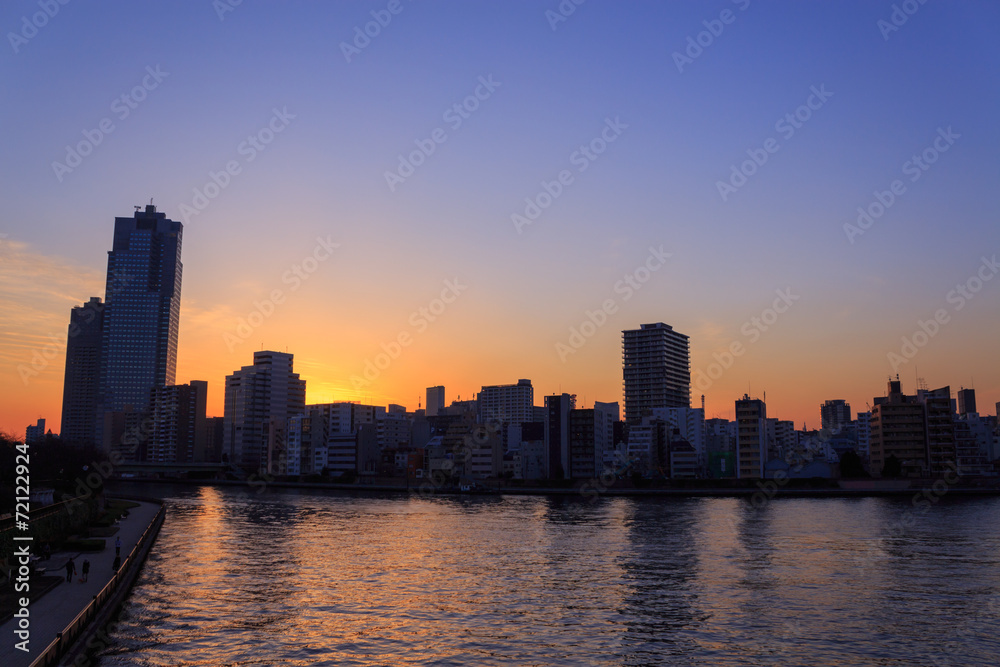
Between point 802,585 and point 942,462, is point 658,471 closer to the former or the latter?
point 942,462

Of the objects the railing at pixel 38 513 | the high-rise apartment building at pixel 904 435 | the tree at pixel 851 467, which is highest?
the high-rise apartment building at pixel 904 435

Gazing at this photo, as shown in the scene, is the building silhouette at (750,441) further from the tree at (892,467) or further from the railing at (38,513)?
the railing at (38,513)

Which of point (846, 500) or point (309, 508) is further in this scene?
point (846, 500)

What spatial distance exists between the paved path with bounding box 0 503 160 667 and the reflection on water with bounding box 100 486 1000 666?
94.2 inches

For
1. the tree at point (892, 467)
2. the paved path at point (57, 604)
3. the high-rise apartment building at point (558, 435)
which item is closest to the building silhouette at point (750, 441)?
the tree at point (892, 467)

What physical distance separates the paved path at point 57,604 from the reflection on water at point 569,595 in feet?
7.85

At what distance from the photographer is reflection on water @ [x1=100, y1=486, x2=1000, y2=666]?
1234 inches

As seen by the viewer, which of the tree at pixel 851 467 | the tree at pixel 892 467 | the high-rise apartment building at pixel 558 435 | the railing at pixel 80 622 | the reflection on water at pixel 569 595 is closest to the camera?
the railing at pixel 80 622

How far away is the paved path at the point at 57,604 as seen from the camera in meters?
28.2

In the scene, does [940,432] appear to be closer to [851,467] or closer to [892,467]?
[892,467]

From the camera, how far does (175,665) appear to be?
94.8ft

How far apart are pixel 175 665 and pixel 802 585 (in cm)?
3335

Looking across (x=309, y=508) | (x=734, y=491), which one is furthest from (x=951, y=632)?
(x=734, y=491)

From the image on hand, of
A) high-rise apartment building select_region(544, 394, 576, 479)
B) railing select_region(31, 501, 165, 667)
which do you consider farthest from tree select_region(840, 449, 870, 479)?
railing select_region(31, 501, 165, 667)
